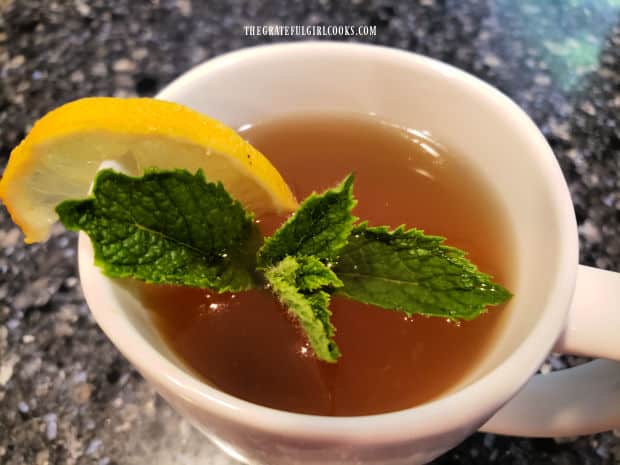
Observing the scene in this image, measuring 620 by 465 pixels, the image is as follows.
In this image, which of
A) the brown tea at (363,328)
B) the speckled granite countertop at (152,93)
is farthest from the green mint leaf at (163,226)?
the speckled granite countertop at (152,93)

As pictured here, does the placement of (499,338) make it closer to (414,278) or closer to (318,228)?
(414,278)

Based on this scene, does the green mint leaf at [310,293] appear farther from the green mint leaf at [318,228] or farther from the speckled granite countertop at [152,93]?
the speckled granite countertop at [152,93]

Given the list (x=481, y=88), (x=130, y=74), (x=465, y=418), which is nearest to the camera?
(x=465, y=418)

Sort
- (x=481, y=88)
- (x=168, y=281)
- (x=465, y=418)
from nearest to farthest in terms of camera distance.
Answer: (x=465, y=418) < (x=168, y=281) < (x=481, y=88)

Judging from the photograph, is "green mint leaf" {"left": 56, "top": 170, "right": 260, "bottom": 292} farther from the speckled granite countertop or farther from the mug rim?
the speckled granite countertop

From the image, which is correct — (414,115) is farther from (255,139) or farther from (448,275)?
(448,275)

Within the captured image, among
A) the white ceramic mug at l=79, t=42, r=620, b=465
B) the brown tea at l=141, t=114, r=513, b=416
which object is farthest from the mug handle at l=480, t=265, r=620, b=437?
the brown tea at l=141, t=114, r=513, b=416

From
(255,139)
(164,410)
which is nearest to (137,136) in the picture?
(255,139)
